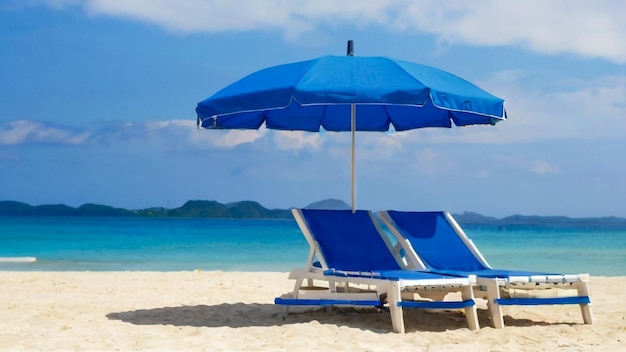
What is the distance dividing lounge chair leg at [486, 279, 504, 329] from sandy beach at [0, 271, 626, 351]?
0.22 ft

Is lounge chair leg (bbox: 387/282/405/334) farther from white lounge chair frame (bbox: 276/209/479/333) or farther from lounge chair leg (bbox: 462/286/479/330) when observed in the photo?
lounge chair leg (bbox: 462/286/479/330)

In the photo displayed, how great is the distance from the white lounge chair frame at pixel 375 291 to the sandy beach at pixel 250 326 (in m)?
0.16

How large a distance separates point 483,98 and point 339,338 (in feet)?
6.62

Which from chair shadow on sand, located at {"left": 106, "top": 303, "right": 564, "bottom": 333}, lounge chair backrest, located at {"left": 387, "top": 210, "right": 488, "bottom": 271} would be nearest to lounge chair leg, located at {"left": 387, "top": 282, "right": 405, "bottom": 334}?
chair shadow on sand, located at {"left": 106, "top": 303, "right": 564, "bottom": 333}

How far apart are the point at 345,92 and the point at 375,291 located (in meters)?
1.41

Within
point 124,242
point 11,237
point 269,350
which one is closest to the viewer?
point 269,350

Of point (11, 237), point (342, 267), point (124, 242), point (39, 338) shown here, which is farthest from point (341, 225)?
point (11, 237)

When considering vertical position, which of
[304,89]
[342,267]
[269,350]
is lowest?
[269,350]

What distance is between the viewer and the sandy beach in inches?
199

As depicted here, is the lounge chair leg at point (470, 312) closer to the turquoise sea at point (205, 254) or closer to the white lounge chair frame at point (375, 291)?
the white lounge chair frame at point (375, 291)

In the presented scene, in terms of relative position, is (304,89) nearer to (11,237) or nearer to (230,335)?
(230,335)

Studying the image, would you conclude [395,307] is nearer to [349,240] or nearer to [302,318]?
[349,240]

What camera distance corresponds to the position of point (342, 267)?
5.86 meters

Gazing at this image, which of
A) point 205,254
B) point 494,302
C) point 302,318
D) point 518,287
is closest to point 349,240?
point 302,318
